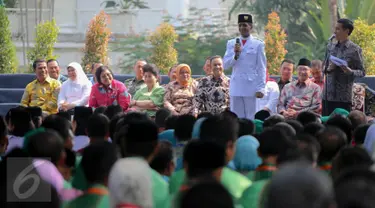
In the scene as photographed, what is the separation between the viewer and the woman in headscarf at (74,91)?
481 inches

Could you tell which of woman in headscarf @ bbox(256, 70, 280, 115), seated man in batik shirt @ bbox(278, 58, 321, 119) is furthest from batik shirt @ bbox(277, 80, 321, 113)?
woman in headscarf @ bbox(256, 70, 280, 115)

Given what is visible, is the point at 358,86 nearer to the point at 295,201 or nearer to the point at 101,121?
the point at 101,121

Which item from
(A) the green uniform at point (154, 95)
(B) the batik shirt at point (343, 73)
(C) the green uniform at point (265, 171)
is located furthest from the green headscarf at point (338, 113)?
(C) the green uniform at point (265, 171)

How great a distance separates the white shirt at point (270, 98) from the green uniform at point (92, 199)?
743 centimetres

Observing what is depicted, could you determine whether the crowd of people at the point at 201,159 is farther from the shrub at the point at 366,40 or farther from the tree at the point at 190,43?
the tree at the point at 190,43

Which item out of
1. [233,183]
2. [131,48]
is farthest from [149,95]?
[131,48]

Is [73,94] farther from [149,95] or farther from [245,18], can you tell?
[245,18]

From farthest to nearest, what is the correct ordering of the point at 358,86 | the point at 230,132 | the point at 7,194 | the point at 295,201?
the point at 358,86, the point at 230,132, the point at 7,194, the point at 295,201

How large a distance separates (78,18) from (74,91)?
11.4 metres

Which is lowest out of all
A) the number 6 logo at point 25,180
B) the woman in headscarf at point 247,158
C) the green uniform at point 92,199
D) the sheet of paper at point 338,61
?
the woman in headscarf at point 247,158

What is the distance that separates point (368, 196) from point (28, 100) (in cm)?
917

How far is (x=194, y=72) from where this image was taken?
75.6 feet

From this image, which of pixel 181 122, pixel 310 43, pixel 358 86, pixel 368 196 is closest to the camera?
pixel 368 196

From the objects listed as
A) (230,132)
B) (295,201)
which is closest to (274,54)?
(230,132)
